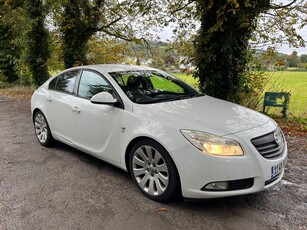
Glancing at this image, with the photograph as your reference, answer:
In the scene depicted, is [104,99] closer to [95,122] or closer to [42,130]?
[95,122]

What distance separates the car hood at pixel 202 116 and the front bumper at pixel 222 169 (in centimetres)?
20

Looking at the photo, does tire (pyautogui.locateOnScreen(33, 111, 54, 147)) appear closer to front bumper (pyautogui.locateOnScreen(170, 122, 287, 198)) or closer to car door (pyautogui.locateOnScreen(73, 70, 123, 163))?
car door (pyautogui.locateOnScreen(73, 70, 123, 163))

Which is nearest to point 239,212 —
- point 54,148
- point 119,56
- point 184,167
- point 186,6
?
point 184,167

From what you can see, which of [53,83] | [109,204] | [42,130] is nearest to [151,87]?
[109,204]

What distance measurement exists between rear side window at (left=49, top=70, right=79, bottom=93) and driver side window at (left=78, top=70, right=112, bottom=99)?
0.78ft

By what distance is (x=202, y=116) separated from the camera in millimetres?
3121

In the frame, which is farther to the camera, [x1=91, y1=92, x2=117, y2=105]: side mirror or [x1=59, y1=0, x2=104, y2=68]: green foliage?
[x1=59, y1=0, x2=104, y2=68]: green foliage

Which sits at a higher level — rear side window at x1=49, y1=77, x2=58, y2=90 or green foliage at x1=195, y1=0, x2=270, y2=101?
green foliage at x1=195, y1=0, x2=270, y2=101

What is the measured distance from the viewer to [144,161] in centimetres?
318

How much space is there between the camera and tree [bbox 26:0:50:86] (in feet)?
39.8

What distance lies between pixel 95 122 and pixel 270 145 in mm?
2168

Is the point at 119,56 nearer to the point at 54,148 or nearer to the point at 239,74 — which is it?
the point at 239,74

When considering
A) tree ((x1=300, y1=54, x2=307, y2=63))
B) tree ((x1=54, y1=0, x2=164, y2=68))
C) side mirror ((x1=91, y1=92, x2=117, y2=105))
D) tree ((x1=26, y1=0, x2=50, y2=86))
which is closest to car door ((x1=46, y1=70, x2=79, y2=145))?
side mirror ((x1=91, y1=92, x2=117, y2=105))

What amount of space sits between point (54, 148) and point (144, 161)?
2353mm
